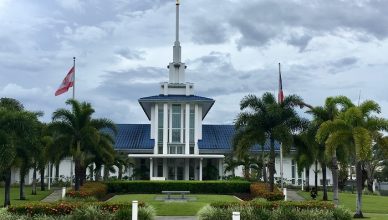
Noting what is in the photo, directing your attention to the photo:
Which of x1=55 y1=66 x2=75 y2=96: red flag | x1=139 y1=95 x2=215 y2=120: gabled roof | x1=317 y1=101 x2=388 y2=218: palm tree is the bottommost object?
x1=317 y1=101 x2=388 y2=218: palm tree

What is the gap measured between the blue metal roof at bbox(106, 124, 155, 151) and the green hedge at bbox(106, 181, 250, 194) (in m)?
17.4

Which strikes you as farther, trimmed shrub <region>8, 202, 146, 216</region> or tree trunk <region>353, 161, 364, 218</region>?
tree trunk <region>353, 161, 364, 218</region>

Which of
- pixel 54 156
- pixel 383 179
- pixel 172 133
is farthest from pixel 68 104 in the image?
pixel 383 179

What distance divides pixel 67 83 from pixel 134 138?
28.2 meters

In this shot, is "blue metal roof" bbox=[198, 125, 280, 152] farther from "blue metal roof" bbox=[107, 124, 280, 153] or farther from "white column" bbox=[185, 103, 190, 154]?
"white column" bbox=[185, 103, 190, 154]

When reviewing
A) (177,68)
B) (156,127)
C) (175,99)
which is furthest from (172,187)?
(177,68)

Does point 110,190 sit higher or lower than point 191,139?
lower

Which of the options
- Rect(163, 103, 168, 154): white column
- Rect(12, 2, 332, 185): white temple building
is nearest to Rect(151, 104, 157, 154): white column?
Rect(12, 2, 332, 185): white temple building

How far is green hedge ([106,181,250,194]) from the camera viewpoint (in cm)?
4638

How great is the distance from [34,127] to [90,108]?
5.20 metres

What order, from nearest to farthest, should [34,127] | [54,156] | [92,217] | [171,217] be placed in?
[92,217], [171,217], [34,127], [54,156]

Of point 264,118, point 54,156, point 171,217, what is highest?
point 264,118

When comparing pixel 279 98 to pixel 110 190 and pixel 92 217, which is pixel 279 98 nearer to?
pixel 110 190

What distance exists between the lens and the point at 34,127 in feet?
105
